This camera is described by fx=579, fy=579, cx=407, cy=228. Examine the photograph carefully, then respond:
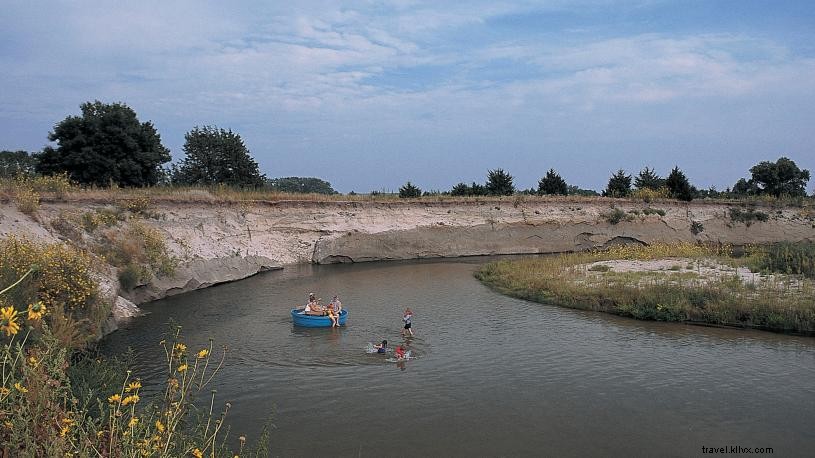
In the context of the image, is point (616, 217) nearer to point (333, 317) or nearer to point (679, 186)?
point (679, 186)

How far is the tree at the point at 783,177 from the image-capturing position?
5738 cm

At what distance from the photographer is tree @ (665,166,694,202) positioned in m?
47.7

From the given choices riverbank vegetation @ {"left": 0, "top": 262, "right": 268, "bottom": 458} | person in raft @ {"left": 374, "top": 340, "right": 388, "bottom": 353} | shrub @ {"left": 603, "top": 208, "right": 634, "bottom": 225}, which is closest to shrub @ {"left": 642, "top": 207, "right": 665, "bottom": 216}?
shrub @ {"left": 603, "top": 208, "right": 634, "bottom": 225}

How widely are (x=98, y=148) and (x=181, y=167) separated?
14099 mm

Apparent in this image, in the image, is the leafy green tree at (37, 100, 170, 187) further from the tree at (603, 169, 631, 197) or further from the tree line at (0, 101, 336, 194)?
the tree at (603, 169, 631, 197)

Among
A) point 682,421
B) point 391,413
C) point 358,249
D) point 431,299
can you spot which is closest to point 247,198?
point 358,249

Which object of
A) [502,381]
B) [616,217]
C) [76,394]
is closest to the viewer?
[76,394]

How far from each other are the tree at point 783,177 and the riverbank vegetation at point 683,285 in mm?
37393

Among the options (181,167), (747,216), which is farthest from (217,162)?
(747,216)

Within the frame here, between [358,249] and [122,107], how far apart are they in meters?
18.5

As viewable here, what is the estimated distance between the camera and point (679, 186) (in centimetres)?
4828

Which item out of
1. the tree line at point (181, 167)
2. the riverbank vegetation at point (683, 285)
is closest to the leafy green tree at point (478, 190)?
the tree line at point (181, 167)

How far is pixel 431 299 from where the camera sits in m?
21.9

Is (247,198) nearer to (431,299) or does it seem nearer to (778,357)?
(431,299)
